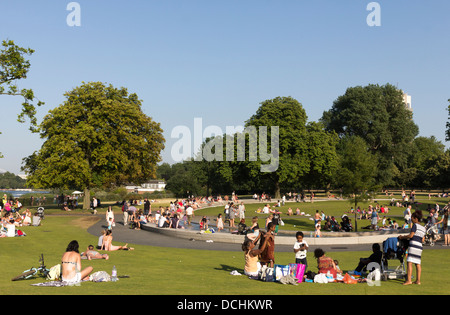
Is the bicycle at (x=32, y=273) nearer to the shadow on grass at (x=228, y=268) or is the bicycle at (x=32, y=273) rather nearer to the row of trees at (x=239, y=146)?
the shadow on grass at (x=228, y=268)

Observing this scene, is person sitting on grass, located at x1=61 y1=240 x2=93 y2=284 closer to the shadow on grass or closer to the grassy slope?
the grassy slope

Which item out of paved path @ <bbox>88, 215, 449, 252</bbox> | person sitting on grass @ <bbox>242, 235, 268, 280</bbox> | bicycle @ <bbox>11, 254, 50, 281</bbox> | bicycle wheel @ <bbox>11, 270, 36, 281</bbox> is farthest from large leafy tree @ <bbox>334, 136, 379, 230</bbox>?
bicycle wheel @ <bbox>11, 270, 36, 281</bbox>

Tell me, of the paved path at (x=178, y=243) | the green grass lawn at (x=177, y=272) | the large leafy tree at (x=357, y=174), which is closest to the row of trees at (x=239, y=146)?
the large leafy tree at (x=357, y=174)

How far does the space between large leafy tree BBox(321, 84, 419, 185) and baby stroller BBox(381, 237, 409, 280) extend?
70.6 metres

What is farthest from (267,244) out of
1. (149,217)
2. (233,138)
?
(233,138)

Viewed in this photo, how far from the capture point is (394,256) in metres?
12.6

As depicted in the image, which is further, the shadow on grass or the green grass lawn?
the shadow on grass

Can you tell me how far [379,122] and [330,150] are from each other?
66.4 feet

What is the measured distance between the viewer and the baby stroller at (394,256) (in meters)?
12.1

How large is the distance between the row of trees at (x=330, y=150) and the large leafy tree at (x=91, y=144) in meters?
19.2

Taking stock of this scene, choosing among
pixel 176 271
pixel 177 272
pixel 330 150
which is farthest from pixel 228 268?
pixel 330 150

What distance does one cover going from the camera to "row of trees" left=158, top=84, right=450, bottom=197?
64000mm

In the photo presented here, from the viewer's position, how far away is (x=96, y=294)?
372 inches
